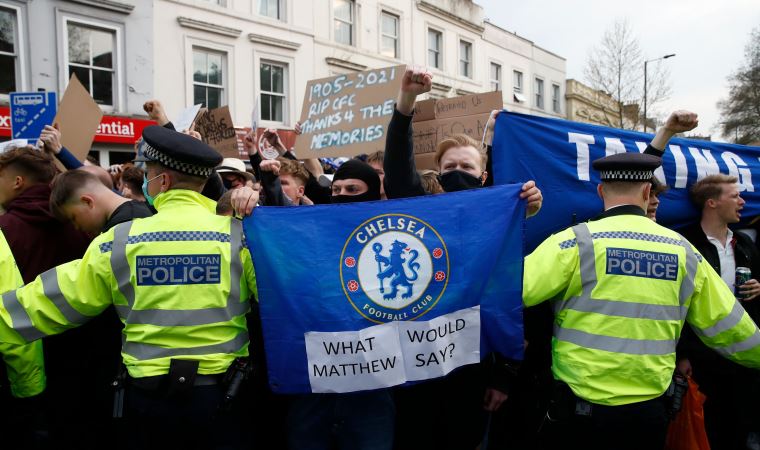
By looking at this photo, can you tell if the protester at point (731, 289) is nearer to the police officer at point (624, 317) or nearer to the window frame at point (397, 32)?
the police officer at point (624, 317)

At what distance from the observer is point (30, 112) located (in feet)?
17.9

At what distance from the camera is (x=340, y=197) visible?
3.20 metres

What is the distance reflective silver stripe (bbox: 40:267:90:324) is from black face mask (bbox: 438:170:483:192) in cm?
214

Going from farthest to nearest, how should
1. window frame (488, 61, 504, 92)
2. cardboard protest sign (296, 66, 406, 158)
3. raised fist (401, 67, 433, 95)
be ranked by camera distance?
window frame (488, 61, 504, 92), cardboard protest sign (296, 66, 406, 158), raised fist (401, 67, 433, 95)

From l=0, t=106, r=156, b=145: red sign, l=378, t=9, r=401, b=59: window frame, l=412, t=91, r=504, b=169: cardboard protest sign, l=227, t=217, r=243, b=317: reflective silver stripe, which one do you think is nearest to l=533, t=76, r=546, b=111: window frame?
l=378, t=9, r=401, b=59: window frame

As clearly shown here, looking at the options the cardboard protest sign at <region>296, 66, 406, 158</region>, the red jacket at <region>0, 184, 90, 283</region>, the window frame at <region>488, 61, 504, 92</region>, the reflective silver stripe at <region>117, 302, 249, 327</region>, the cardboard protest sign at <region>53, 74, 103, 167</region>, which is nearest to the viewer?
the reflective silver stripe at <region>117, 302, 249, 327</region>

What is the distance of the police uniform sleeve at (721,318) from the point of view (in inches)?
102

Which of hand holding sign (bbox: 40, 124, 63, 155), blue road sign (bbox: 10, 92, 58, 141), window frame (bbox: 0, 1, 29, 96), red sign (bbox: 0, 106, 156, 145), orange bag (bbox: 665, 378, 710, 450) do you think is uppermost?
window frame (bbox: 0, 1, 29, 96)

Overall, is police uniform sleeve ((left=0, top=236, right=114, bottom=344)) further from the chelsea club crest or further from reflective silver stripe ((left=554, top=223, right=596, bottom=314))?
reflective silver stripe ((left=554, top=223, right=596, bottom=314))

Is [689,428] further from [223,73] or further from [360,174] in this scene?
[223,73]

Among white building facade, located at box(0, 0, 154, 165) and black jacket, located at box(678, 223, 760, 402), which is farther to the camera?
white building facade, located at box(0, 0, 154, 165)

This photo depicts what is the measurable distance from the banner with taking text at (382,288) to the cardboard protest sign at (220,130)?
11.5 feet

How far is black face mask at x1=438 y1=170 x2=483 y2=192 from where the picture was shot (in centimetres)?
341

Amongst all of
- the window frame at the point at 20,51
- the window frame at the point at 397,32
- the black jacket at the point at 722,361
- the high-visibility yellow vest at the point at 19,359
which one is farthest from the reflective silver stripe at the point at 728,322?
the window frame at the point at 397,32
